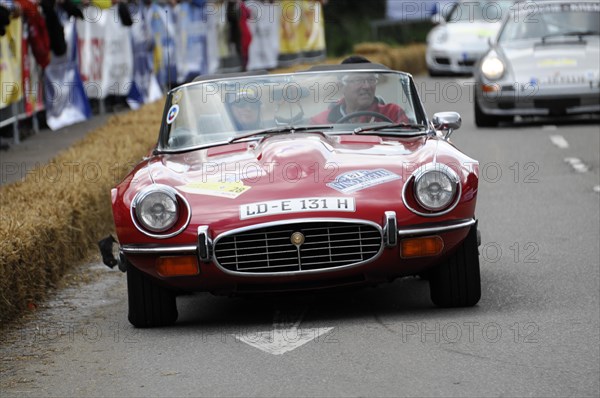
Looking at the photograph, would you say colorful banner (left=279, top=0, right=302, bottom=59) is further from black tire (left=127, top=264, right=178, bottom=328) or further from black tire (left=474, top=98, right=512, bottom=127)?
black tire (left=127, top=264, right=178, bottom=328)

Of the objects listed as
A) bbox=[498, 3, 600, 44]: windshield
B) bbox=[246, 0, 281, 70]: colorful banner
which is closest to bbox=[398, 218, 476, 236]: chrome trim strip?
bbox=[498, 3, 600, 44]: windshield

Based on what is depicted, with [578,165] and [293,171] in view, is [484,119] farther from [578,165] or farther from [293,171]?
[293,171]

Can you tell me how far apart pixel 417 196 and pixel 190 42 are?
17.2 m

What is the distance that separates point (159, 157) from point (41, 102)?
29.3 feet

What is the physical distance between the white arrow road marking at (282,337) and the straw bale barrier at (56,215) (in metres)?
1.51

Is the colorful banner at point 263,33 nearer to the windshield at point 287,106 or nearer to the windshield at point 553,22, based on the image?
the windshield at point 553,22

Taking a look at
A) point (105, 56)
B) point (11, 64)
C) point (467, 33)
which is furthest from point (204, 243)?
point (467, 33)

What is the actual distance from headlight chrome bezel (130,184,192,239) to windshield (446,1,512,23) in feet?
74.8

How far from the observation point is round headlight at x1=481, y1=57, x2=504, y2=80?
1706 centimetres

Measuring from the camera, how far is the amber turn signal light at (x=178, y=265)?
685cm

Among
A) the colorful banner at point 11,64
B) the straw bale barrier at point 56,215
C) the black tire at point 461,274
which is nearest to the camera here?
the black tire at point 461,274

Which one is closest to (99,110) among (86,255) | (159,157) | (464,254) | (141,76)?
(141,76)

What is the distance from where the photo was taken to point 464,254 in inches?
280

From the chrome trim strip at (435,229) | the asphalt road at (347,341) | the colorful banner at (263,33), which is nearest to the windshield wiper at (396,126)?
the asphalt road at (347,341)
